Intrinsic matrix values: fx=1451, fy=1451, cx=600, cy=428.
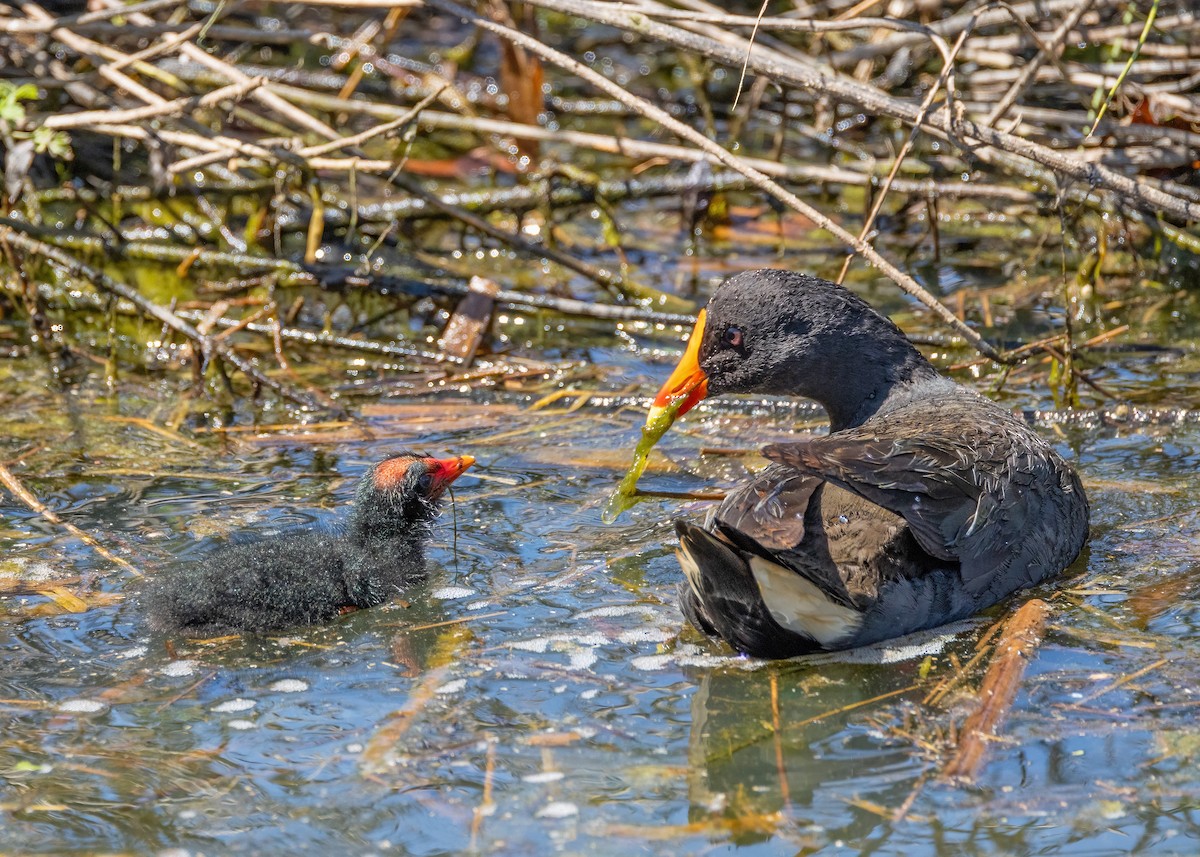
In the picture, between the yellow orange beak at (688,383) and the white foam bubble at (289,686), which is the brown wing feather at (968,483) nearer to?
the yellow orange beak at (688,383)

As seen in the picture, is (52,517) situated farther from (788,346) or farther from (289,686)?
(788,346)

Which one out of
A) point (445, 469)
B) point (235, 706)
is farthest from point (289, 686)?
point (445, 469)

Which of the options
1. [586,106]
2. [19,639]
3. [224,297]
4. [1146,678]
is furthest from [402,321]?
[1146,678]

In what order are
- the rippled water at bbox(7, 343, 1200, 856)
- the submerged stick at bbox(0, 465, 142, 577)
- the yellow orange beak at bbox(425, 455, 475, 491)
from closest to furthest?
1. the rippled water at bbox(7, 343, 1200, 856)
2. the submerged stick at bbox(0, 465, 142, 577)
3. the yellow orange beak at bbox(425, 455, 475, 491)

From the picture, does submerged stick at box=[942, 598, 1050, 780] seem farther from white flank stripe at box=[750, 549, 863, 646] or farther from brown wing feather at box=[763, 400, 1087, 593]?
white flank stripe at box=[750, 549, 863, 646]

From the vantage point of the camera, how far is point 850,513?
3.32 m

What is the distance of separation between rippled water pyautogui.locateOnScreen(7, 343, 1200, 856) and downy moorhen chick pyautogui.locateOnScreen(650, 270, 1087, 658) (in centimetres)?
10

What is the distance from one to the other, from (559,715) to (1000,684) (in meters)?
0.93

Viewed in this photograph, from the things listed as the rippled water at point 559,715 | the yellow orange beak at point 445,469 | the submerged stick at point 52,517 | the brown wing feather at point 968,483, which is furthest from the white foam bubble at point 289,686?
the brown wing feather at point 968,483

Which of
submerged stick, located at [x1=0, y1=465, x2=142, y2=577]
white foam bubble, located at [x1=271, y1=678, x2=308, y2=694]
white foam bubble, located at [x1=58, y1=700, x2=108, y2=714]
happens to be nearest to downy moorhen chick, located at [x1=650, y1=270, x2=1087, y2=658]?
white foam bubble, located at [x1=271, y1=678, x2=308, y2=694]

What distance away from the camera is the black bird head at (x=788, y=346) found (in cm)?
411

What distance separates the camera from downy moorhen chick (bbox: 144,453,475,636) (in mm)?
3475

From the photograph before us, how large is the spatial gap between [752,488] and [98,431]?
8.67 ft

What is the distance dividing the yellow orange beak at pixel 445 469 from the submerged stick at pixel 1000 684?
1548mm
